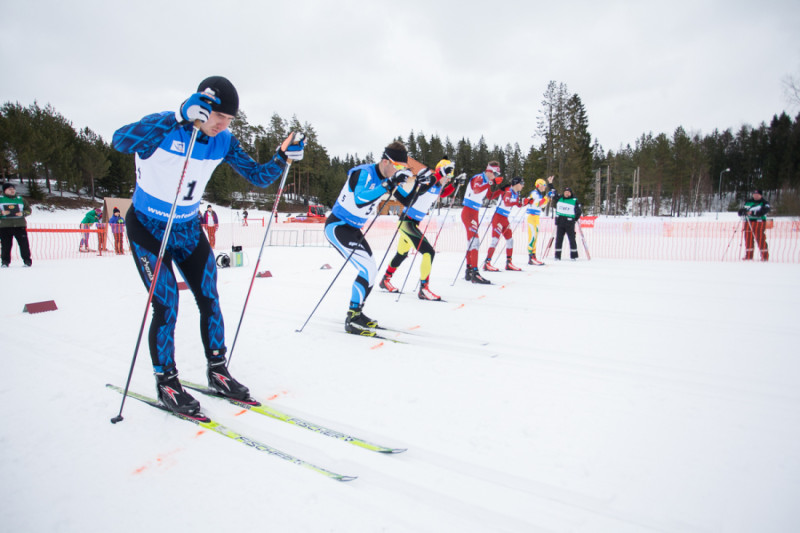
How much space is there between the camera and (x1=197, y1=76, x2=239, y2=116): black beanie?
2109mm

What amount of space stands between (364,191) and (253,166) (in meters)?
1.36

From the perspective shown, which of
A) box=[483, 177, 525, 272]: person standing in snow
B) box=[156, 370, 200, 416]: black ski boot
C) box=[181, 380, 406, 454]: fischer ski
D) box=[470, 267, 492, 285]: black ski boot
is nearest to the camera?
box=[181, 380, 406, 454]: fischer ski

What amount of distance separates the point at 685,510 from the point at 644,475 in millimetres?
207

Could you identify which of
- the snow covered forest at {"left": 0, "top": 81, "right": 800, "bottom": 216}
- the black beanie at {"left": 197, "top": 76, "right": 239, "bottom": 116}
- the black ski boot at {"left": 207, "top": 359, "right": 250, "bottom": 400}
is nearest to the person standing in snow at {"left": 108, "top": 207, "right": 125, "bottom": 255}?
the black ski boot at {"left": 207, "top": 359, "right": 250, "bottom": 400}

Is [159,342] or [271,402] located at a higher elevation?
[159,342]

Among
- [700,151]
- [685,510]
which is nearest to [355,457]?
[685,510]

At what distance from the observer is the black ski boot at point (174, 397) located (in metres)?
2.21

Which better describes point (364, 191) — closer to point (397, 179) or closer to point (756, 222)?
point (397, 179)

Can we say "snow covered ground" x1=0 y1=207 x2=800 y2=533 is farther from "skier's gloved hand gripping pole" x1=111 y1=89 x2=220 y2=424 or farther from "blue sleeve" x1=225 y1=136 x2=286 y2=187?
"blue sleeve" x1=225 y1=136 x2=286 y2=187

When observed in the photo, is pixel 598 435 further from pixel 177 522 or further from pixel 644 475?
pixel 177 522

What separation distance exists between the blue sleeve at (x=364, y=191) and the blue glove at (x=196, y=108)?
77.4 inches

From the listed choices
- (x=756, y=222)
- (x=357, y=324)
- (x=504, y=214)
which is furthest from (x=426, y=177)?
(x=756, y=222)

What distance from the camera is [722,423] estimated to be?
2.13 metres

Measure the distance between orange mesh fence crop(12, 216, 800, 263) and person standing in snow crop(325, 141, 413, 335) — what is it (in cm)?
614
